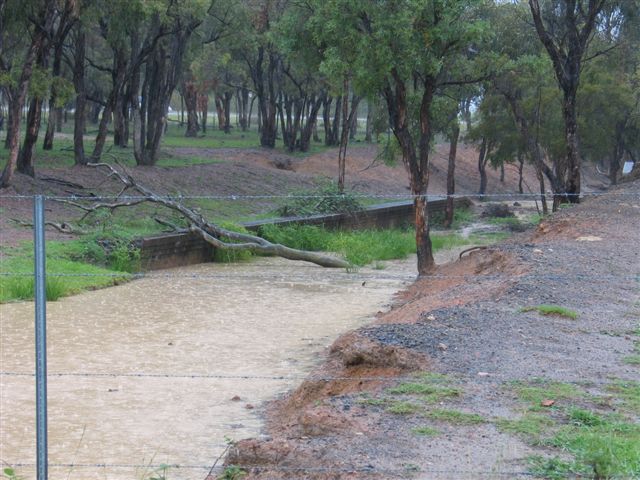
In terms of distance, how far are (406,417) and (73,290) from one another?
13180 millimetres

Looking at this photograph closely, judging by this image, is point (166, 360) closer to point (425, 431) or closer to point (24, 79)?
point (425, 431)

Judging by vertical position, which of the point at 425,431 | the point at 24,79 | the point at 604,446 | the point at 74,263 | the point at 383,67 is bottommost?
the point at 74,263

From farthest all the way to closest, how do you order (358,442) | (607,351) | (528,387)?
(607,351), (528,387), (358,442)

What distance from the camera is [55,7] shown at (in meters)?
27.1

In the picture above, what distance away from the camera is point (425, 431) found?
24.0 feet

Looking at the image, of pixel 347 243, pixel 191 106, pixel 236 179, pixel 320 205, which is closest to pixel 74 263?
pixel 347 243

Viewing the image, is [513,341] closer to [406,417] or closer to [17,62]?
[406,417]

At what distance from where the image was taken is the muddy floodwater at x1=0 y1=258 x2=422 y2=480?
9.80 metres

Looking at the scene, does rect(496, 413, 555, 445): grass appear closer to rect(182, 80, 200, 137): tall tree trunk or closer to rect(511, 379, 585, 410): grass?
rect(511, 379, 585, 410): grass

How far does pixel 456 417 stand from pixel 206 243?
19.0m

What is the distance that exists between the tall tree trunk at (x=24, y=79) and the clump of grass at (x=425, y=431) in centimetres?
2123

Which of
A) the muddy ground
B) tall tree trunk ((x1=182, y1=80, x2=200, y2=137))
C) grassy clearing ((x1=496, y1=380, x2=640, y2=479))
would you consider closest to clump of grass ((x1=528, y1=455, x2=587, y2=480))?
grassy clearing ((x1=496, y1=380, x2=640, y2=479))

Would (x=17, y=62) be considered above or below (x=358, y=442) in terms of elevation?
above

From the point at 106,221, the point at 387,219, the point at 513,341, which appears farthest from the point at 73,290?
the point at 387,219
